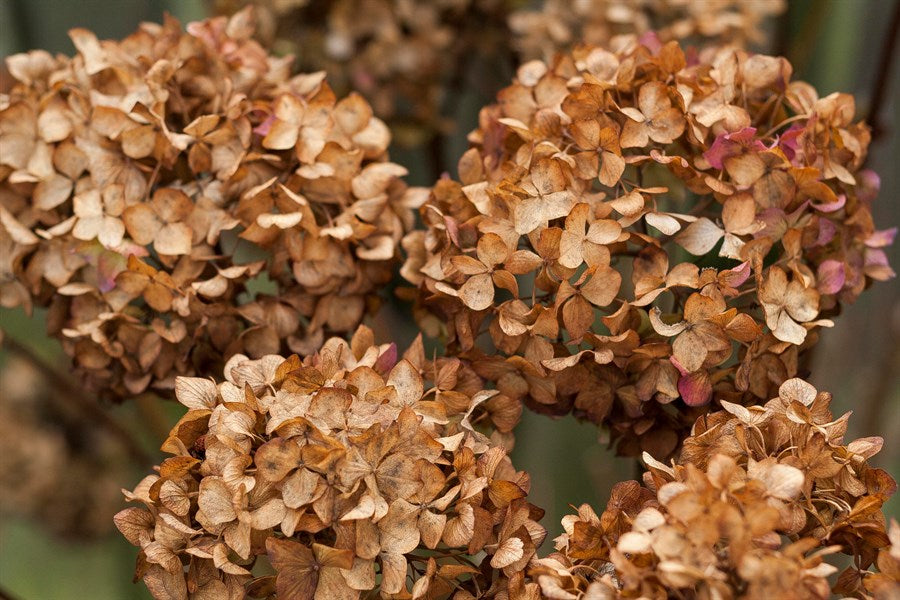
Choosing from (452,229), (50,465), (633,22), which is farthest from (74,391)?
(633,22)

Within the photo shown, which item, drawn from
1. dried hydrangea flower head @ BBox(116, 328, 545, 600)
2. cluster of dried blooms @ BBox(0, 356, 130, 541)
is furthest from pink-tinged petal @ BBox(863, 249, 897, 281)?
cluster of dried blooms @ BBox(0, 356, 130, 541)

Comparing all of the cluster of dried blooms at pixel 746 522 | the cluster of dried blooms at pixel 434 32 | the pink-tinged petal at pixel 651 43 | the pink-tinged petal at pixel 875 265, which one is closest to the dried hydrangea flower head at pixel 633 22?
the cluster of dried blooms at pixel 434 32

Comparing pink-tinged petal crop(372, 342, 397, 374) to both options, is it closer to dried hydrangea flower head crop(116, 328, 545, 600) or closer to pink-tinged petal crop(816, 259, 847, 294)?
dried hydrangea flower head crop(116, 328, 545, 600)

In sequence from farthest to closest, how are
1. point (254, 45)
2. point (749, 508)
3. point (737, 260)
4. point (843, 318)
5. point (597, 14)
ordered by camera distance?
point (843, 318)
point (597, 14)
point (254, 45)
point (737, 260)
point (749, 508)

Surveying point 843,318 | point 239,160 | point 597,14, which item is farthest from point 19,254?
point 843,318

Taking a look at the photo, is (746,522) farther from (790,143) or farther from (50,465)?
(50,465)

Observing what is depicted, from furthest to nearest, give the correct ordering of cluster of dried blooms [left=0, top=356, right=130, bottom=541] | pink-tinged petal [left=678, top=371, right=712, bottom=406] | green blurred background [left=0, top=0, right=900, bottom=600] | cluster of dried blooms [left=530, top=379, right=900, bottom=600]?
cluster of dried blooms [left=0, top=356, right=130, bottom=541] → green blurred background [left=0, top=0, right=900, bottom=600] → pink-tinged petal [left=678, top=371, right=712, bottom=406] → cluster of dried blooms [left=530, top=379, right=900, bottom=600]

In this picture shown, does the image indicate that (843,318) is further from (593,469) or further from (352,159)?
(352,159)

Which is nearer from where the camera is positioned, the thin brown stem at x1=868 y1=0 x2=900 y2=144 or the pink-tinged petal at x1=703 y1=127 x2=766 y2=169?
the pink-tinged petal at x1=703 y1=127 x2=766 y2=169
